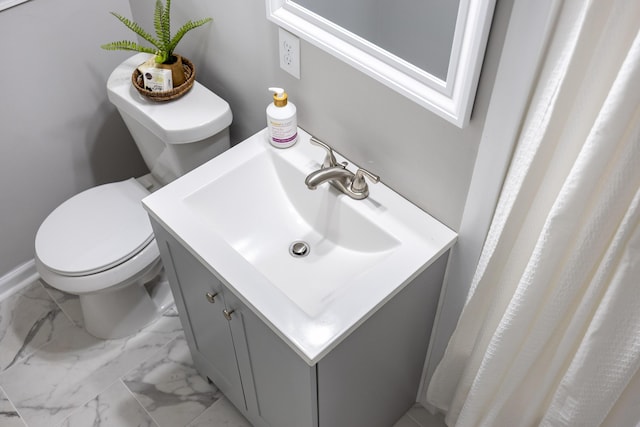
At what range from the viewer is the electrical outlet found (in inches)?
57.9

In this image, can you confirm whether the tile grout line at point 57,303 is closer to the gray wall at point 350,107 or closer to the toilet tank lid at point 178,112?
the toilet tank lid at point 178,112

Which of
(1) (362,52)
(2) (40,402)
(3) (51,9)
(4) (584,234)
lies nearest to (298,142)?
(1) (362,52)

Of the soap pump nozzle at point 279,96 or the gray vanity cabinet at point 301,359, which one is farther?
the soap pump nozzle at point 279,96

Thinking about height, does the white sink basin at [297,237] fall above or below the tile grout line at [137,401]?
above

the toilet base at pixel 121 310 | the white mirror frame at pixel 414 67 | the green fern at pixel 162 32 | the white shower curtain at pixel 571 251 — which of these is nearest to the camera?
the white shower curtain at pixel 571 251

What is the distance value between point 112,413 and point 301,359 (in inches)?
39.8

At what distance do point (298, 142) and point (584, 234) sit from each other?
790 mm

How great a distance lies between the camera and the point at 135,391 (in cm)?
205

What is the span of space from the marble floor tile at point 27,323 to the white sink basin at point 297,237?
3.30ft

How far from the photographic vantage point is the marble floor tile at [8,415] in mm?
1976

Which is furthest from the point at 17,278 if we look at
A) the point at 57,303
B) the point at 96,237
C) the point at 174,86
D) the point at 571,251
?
the point at 571,251

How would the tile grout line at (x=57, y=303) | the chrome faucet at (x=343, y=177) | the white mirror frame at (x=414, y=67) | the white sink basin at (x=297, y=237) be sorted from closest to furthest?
1. the white mirror frame at (x=414, y=67)
2. the white sink basin at (x=297, y=237)
3. the chrome faucet at (x=343, y=177)
4. the tile grout line at (x=57, y=303)

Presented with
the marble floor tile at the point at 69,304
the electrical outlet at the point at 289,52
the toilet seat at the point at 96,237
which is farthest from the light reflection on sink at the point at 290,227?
the marble floor tile at the point at 69,304

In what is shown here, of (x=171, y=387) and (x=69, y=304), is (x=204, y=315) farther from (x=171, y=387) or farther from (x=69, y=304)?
(x=69, y=304)
